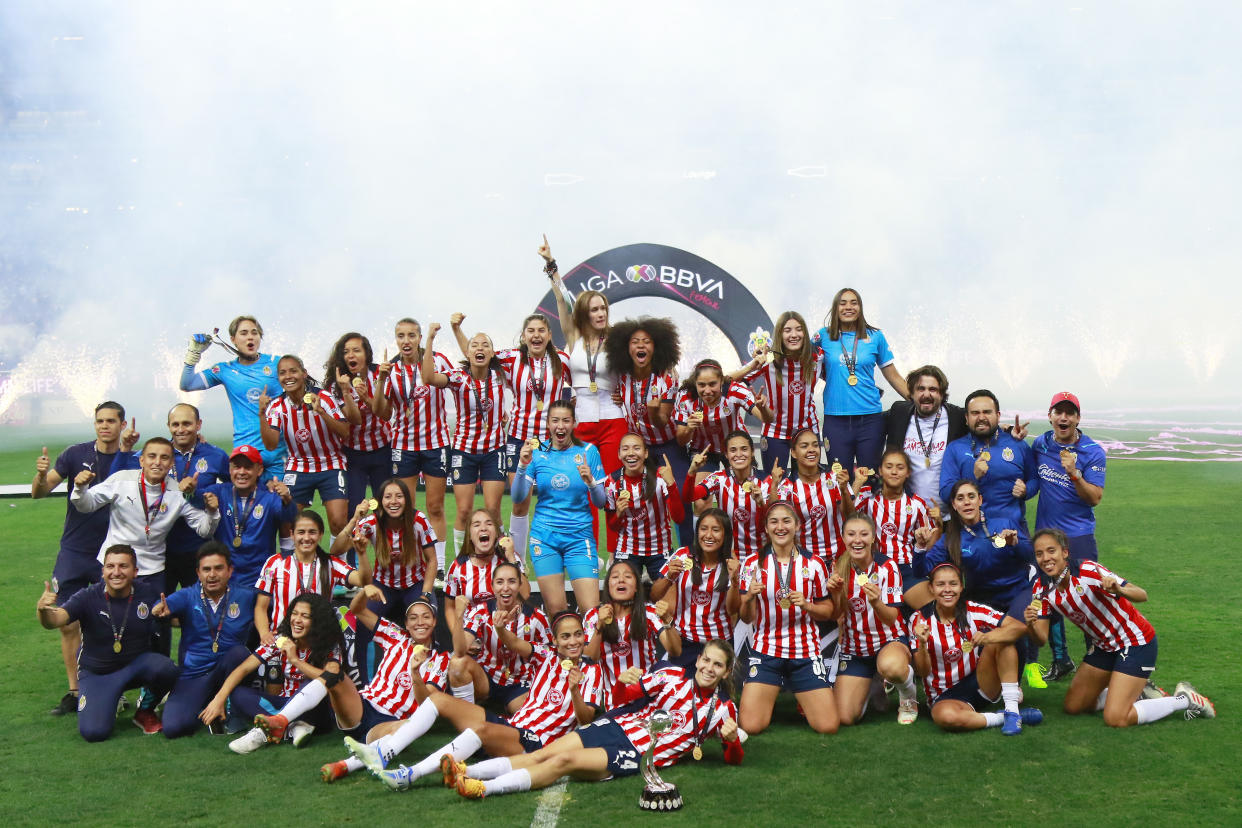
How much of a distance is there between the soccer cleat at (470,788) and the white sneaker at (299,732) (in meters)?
1.12

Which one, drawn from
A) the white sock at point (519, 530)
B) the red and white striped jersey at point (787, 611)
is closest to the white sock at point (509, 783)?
the red and white striped jersey at point (787, 611)

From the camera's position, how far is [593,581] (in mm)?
5730

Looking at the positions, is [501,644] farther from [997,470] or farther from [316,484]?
[997,470]

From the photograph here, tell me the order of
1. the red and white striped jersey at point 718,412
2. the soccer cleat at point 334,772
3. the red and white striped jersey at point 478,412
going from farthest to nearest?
the red and white striped jersey at point 478,412, the red and white striped jersey at point 718,412, the soccer cleat at point 334,772

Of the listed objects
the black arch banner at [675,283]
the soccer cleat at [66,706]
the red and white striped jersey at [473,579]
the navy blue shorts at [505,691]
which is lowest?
the soccer cleat at [66,706]

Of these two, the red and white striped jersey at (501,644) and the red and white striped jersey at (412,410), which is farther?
the red and white striped jersey at (412,410)

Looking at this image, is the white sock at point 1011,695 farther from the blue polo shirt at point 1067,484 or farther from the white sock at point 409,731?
the white sock at point 409,731

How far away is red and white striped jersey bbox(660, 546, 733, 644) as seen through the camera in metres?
5.16

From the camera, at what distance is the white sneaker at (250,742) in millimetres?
4707

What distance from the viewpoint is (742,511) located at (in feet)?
18.7

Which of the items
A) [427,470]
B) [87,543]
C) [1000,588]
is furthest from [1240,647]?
[87,543]

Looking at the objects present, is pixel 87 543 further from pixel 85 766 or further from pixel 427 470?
pixel 427 470

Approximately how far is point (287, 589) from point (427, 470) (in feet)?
5.20

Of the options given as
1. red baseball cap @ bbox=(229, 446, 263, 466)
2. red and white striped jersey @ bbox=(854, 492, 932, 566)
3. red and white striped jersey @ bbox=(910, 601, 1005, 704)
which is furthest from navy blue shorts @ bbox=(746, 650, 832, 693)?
red baseball cap @ bbox=(229, 446, 263, 466)
